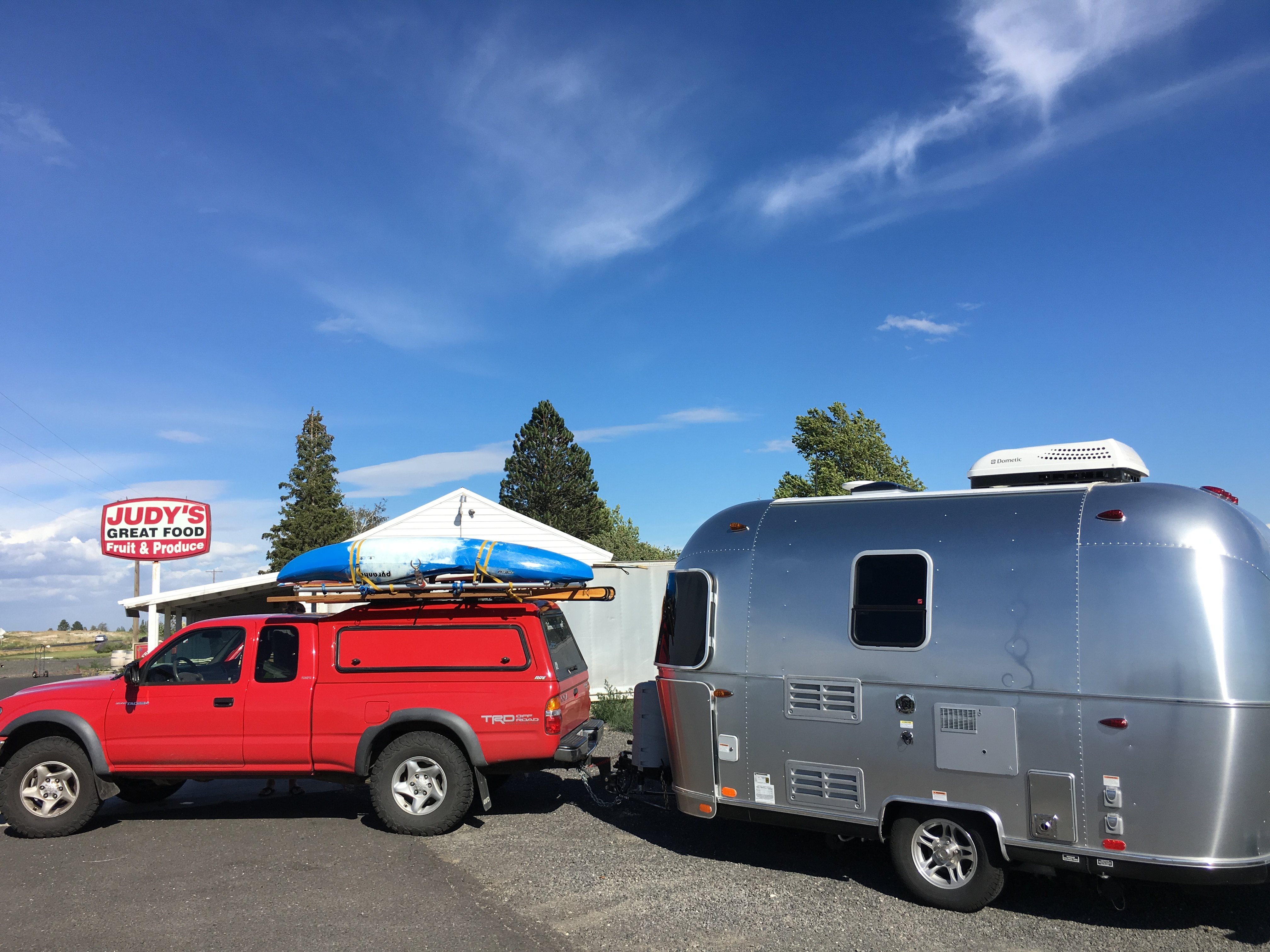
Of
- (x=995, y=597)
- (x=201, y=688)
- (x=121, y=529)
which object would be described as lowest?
(x=201, y=688)

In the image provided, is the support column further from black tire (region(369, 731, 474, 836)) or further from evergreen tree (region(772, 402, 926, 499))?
evergreen tree (region(772, 402, 926, 499))

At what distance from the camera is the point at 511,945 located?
530 centimetres

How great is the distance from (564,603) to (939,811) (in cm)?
1104

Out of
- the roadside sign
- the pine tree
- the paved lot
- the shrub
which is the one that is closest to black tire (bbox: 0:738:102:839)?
the paved lot

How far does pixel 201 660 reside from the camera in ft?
26.6

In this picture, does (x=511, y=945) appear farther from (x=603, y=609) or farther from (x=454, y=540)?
(x=603, y=609)

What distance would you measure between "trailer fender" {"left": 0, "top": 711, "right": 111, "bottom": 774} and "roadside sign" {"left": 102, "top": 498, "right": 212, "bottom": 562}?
15626 millimetres

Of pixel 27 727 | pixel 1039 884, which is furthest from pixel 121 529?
pixel 1039 884

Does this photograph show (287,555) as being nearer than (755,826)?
No

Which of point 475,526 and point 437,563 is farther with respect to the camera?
point 475,526

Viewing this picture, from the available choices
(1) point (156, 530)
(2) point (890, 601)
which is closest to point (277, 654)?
(2) point (890, 601)

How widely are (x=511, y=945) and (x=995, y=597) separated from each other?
3732 mm

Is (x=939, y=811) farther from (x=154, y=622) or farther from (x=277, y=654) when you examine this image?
(x=154, y=622)

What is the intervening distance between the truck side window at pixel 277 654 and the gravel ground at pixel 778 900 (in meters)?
2.11
